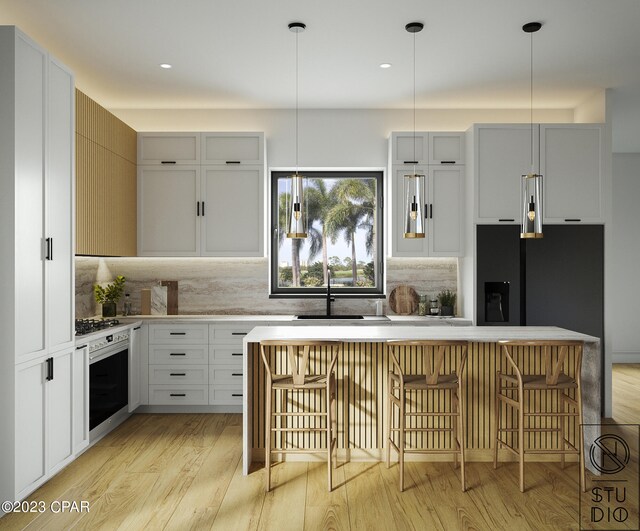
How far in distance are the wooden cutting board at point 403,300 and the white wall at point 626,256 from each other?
3.85 m

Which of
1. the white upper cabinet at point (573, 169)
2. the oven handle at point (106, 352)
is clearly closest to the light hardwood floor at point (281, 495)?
the oven handle at point (106, 352)

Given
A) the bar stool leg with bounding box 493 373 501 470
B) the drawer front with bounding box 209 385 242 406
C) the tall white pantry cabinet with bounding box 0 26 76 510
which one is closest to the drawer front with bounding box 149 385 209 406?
the drawer front with bounding box 209 385 242 406

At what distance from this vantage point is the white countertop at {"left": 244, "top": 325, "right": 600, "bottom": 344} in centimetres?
345

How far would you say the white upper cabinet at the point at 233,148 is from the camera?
5270mm

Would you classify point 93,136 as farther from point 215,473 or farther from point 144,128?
point 215,473

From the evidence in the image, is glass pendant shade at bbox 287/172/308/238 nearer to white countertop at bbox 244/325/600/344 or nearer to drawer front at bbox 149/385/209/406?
white countertop at bbox 244/325/600/344

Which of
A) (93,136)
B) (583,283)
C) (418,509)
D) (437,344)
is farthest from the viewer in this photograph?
(583,283)

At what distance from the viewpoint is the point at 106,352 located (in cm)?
420

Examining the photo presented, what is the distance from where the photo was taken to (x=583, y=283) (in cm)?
490

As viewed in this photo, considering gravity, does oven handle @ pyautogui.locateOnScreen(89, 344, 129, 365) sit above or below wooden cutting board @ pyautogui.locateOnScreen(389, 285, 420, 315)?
below

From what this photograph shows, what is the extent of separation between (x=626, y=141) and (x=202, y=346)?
19.9ft

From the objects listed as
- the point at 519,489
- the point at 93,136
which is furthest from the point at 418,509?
the point at 93,136

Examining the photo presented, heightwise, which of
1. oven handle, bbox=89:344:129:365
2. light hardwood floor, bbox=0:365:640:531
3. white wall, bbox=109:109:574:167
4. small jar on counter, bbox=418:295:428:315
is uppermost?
white wall, bbox=109:109:574:167

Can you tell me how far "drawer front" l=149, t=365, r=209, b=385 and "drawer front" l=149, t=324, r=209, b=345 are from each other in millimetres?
229
